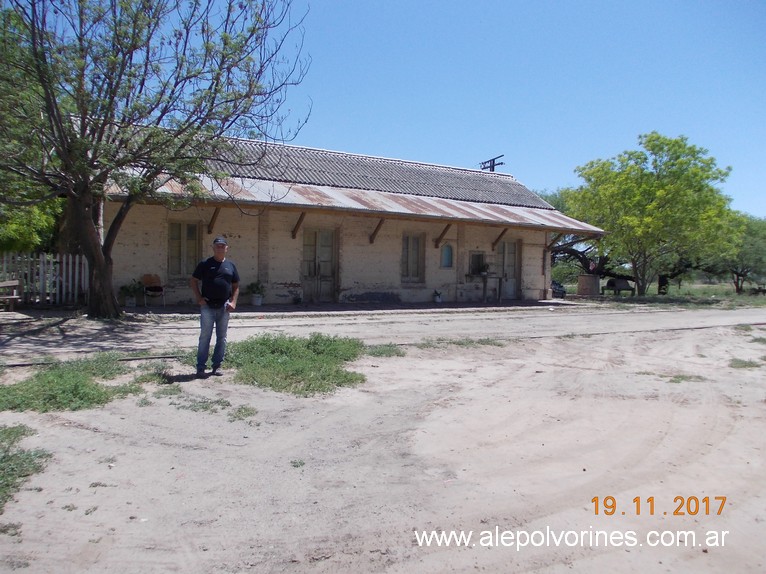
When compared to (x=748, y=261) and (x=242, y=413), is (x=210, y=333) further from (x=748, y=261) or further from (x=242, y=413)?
(x=748, y=261)

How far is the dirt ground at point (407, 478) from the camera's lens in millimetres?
3176

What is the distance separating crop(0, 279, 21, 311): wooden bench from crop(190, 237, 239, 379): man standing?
7.89 m

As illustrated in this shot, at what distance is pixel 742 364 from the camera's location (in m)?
9.49

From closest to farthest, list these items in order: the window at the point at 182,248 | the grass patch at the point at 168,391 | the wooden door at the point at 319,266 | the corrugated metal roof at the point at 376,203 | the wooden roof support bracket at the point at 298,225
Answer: the grass patch at the point at 168,391 < the corrugated metal roof at the point at 376,203 < the window at the point at 182,248 < the wooden roof support bracket at the point at 298,225 < the wooden door at the point at 319,266

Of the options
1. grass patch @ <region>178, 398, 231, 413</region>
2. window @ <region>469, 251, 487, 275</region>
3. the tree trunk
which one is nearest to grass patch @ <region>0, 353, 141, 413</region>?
grass patch @ <region>178, 398, 231, 413</region>

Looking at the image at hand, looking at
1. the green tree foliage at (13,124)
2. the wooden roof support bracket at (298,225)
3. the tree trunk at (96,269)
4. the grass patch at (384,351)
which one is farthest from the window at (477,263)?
the green tree foliage at (13,124)

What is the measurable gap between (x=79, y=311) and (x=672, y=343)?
12.8 metres

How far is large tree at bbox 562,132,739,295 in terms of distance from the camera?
25.2 meters

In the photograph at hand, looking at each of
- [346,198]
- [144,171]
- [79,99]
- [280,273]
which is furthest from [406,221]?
[79,99]

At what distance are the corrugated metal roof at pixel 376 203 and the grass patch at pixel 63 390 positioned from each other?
6.91 m

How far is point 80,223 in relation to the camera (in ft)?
38.7
